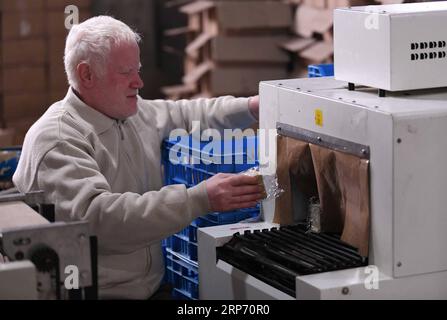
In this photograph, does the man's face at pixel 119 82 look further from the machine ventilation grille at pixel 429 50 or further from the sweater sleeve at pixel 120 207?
the machine ventilation grille at pixel 429 50

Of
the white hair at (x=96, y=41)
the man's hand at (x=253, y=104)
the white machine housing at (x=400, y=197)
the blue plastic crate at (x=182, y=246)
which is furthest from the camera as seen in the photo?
the man's hand at (x=253, y=104)

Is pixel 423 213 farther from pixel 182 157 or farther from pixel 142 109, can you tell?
pixel 142 109

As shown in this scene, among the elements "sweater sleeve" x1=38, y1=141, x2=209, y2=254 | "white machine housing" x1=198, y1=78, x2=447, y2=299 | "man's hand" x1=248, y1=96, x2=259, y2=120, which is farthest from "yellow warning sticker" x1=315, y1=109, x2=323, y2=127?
"man's hand" x1=248, y1=96, x2=259, y2=120

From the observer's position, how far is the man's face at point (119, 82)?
3.21 m

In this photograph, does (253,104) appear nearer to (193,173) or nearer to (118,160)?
(193,173)

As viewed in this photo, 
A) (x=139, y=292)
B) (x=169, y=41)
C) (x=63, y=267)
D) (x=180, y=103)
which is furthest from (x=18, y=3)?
(x=63, y=267)

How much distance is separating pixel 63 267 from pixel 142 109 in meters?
1.29

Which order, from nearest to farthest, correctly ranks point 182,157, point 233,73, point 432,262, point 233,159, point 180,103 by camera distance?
point 432,262
point 233,159
point 182,157
point 180,103
point 233,73

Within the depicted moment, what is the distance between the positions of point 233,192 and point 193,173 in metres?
0.48

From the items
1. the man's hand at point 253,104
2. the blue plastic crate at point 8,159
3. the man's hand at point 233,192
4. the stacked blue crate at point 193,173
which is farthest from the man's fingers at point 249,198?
the blue plastic crate at point 8,159

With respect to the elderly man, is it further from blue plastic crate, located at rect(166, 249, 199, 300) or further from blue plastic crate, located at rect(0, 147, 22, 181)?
blue plastic crate, located at rect(0, 147, 22, 181)

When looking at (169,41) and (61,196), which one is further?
(169,41)

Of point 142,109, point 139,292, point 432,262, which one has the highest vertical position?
point 142,109

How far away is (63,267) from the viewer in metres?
2.32
